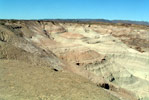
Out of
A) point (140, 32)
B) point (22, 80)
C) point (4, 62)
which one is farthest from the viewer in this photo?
point (140, 32)

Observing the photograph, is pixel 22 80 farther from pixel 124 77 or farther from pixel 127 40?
pixel 127 40

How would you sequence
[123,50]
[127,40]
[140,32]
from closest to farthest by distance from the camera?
[123,50] → [127,40] → [140,32]

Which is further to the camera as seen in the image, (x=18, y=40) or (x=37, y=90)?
(x=18, y=40)

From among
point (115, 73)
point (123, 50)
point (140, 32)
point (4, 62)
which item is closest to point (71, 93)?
point (4, 62)

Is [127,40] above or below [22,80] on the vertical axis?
below

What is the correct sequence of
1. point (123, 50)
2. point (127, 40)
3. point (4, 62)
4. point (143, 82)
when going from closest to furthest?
point (4, 62), point (143, 82), point (123, 50), point (127, 40)

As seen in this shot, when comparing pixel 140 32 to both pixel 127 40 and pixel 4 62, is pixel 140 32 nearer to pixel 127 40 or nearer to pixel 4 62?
pixel 127 40

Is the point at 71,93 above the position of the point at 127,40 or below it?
above

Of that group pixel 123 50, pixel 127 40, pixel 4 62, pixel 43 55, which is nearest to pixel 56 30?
pixel 127 40

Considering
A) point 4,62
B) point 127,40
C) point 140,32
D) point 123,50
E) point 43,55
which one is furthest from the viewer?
point 140,32
